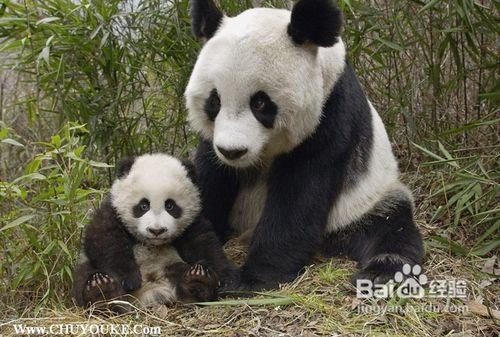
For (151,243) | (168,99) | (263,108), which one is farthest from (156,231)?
(168,99)

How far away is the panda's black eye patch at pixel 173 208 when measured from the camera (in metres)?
3.58

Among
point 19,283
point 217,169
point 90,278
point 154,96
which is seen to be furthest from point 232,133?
point 154,96

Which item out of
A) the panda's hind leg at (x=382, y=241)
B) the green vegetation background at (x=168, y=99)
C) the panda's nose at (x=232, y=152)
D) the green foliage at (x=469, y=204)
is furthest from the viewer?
the green foliage at (x=469, y=204)

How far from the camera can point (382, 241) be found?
3.84 meters

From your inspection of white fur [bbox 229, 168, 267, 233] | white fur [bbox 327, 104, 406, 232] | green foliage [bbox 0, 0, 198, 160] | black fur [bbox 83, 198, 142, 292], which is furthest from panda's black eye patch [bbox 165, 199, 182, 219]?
green foliage [bbox 0, 0, 198, 160]

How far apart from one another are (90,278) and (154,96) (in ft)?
7.25

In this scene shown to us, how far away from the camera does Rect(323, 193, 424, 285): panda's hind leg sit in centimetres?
363

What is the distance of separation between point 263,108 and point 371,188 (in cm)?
94

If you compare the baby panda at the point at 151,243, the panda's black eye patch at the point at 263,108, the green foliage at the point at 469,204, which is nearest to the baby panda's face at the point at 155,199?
the baby panda at the point at 151,243

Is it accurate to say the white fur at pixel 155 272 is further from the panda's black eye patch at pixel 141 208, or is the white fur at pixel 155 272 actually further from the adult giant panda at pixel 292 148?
the adult giant panda at pixel 292 148

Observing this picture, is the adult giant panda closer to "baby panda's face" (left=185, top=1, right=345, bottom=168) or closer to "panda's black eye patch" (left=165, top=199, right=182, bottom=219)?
"baby panda's face" (left=185, top=1, right=345, bottom=168)

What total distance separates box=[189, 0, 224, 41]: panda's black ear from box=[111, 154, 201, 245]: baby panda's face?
0.67 metres

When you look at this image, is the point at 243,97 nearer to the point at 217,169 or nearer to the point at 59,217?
the point at 217,169

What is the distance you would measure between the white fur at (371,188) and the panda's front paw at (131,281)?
1088 mm
